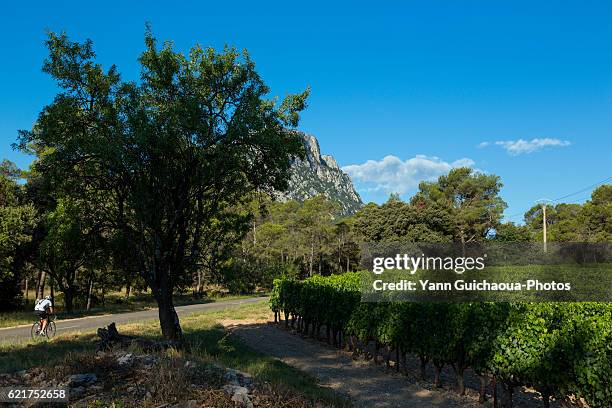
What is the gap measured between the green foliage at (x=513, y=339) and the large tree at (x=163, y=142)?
262 inches

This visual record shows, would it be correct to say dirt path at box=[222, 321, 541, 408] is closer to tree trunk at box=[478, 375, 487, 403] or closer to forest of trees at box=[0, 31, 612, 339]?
tree trunk at box=[478, 375, 487, 403]

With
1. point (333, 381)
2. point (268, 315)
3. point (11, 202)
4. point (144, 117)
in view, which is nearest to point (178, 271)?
point (144, 117)

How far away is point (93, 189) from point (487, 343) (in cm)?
1371

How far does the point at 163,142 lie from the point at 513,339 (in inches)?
427

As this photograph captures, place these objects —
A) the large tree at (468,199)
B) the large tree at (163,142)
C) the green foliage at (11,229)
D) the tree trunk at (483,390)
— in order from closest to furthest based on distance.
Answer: the tree trunk at (483,390), the large tree at (163,142), the green foliage at (11,229), the large tree at (468,199)

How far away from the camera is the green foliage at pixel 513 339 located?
28.4 ft

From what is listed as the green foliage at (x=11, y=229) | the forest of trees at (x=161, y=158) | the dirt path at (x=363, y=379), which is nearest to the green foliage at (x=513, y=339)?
the dirt path at (x=363, y=379)

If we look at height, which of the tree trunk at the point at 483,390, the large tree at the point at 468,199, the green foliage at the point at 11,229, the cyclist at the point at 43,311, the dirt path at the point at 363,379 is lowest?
the dirt path at the point at 363,379

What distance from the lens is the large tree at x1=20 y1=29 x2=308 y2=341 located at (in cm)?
1392

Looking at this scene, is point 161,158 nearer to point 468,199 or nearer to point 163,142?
point 163,142

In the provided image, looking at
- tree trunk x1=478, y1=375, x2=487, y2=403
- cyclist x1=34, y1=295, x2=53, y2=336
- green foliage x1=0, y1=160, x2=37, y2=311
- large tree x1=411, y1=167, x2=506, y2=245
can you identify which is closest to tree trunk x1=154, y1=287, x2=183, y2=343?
cyclist x1=34, y1=295, x2=53, y2=336

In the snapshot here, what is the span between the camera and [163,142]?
13633mm

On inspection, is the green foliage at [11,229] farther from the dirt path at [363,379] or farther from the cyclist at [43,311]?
the dirt path at [363,379]

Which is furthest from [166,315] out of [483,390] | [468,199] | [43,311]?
[468,199]
